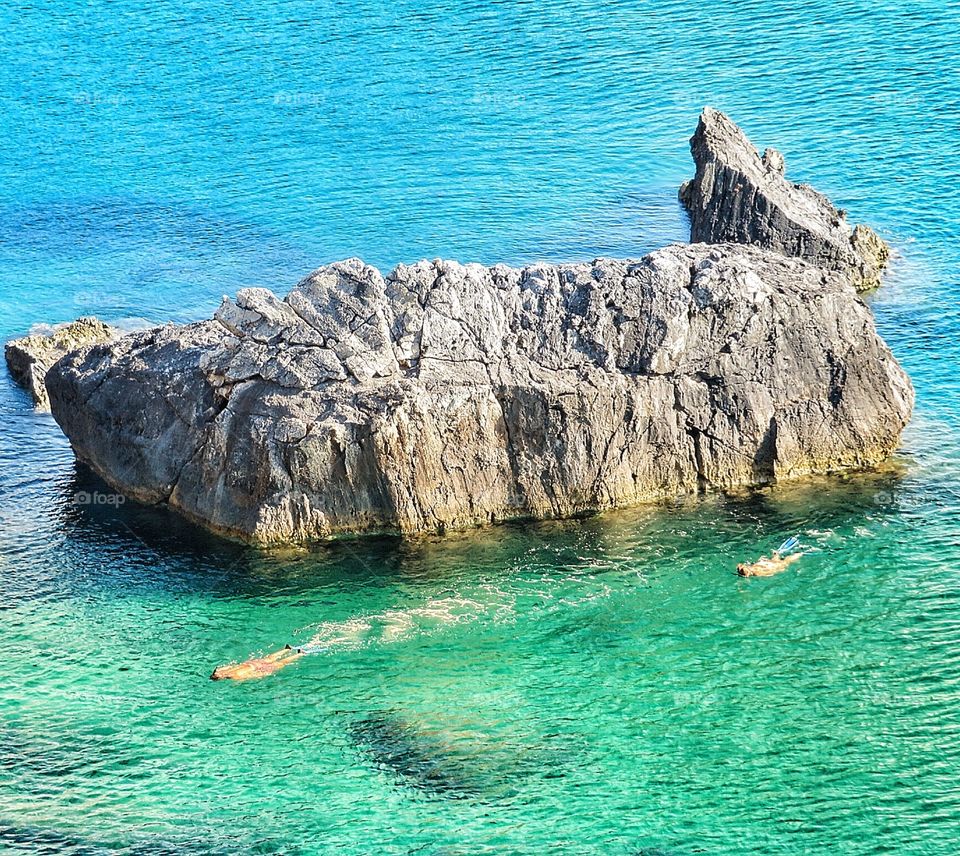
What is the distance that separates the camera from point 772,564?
31.3 metres

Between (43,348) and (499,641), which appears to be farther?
(43,348)

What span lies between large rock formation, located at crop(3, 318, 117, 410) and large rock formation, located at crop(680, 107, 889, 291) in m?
20.5

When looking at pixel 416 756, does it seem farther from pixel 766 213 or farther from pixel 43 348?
pixel 766 213

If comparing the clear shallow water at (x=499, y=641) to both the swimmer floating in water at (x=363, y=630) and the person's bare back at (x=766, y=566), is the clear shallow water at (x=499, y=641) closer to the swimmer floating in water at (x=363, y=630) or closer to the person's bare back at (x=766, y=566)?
the swimmer floating in water at (x=363, y=630)

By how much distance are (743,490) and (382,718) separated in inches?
465

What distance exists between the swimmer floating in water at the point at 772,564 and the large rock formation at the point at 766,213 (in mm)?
15431

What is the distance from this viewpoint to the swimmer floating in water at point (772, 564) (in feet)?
102

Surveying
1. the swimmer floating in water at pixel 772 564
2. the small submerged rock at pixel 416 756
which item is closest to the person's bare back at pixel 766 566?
the swimmer floating in water at pixel 772 564

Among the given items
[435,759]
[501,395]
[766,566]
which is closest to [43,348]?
[501,395]

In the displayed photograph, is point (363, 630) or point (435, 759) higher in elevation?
point (363, 630)

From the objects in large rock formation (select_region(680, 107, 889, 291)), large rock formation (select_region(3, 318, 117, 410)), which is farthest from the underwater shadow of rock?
large rock formation (select_region(680, 107, 889, 291))

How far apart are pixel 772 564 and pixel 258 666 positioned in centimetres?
1173

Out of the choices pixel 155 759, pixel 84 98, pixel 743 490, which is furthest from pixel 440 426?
pixel 84 98

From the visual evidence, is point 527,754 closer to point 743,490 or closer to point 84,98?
point 743,490
